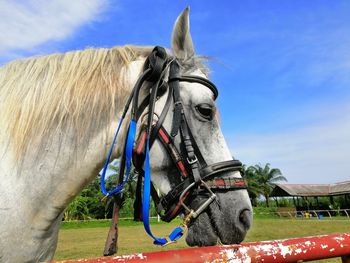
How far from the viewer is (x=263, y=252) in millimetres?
1627

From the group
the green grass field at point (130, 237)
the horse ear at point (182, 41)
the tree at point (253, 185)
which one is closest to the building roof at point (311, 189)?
the tree at point (253, 185)

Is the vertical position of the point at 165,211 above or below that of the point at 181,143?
below

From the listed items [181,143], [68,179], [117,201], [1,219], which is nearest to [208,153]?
[181,143]

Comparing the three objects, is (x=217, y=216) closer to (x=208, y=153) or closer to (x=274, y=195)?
(x=208, y=153)

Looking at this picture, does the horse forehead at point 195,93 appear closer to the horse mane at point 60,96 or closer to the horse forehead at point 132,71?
the horse mane at point 60,96

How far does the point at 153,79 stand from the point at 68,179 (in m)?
1.03

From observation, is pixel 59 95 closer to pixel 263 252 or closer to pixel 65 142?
pixel 65 142

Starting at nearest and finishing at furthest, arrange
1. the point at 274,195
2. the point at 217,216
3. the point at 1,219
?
the point at 1,219
the point at 217,216
the point at 274,195

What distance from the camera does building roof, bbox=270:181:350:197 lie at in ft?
188

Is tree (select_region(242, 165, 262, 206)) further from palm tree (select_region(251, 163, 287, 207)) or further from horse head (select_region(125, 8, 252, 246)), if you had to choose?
horse head (select_region(125, 8, 252, 246))

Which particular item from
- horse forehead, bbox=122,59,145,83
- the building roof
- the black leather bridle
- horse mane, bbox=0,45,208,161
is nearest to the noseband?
the black leather bridle

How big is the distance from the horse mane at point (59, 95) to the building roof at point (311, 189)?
58.2 meters

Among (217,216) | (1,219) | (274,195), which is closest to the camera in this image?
(1,219)

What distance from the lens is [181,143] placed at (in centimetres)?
278
